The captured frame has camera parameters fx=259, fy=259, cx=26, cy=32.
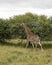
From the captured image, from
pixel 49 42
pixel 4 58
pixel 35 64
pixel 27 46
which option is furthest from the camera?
pixel 49 42

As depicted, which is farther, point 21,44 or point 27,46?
point 21,44

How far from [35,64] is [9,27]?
29.2 ft

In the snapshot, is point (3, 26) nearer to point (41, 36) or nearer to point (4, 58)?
point (41, 36)

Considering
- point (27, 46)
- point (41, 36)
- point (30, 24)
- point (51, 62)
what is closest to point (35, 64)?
point (51, 62)

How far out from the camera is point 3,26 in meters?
19.1

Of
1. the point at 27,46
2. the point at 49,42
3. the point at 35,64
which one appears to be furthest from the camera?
the point at 49,42

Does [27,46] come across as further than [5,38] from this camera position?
No

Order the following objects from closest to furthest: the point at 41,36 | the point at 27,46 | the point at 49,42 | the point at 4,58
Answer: the point at 4,58, the point at 27,46, the point at 41,36, the point at 49,42

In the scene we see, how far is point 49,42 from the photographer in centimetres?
2003

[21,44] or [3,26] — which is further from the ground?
[3,26]

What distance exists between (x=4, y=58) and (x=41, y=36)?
737 cm

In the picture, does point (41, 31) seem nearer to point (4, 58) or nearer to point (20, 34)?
Answer: point (20, 34)

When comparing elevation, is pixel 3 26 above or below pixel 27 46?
above

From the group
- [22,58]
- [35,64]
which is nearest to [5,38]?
[22,58]
